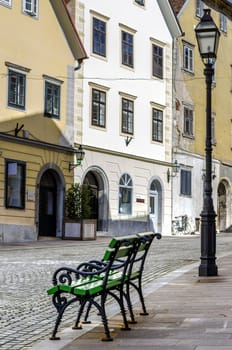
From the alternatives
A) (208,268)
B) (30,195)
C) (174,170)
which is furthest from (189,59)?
(208,268)

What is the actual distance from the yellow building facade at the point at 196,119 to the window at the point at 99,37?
255 inches

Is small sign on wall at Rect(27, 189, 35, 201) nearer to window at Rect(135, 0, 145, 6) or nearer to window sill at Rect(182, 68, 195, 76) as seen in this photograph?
window at Rect(135, 0, 145, 6)

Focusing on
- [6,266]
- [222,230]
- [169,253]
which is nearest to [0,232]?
[169,253]

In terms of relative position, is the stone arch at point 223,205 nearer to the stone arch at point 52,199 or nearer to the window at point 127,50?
the window at point 127,50

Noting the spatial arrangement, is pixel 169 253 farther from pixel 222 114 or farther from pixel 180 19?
pixel 222 114

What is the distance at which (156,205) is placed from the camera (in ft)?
125

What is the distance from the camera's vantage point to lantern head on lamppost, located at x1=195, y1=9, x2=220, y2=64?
1380 centimetres

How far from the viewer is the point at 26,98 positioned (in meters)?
28.6

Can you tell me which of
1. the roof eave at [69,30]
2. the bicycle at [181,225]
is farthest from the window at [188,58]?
the roof eave at [69,30]

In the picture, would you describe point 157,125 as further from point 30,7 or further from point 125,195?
point 30,7

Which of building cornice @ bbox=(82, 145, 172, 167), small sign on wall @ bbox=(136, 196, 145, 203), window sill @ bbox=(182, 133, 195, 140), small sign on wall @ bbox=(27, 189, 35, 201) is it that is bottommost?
small sign on wall @ bbox=(27, 189, 35, 201)

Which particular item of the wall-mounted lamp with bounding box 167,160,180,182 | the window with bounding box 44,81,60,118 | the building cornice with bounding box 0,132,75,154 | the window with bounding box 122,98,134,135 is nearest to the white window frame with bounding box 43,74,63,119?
the window with bounding box 44,81,60,118

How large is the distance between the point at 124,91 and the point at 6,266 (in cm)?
1970

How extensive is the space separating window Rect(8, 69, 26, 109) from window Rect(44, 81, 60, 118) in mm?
1473
